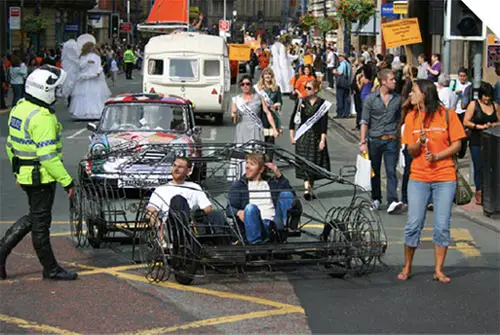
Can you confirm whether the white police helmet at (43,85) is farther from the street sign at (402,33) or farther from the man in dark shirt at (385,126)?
the street sign at (402,33)

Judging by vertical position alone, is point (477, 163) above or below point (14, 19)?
below

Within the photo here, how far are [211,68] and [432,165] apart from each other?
18.9 metres

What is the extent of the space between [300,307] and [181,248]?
47.4 inches

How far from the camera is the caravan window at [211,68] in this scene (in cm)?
2791

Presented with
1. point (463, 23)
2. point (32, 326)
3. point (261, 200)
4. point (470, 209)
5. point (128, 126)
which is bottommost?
point (470, 209)

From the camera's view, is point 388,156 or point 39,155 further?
point 388,156

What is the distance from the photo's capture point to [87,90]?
29.1 m

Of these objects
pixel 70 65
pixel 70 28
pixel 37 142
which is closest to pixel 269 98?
pixel 37 142

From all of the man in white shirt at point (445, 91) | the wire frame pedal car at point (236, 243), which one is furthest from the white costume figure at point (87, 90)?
the wire frame pedal car at point (236, 243)

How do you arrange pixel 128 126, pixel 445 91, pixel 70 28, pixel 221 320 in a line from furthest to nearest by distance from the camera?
pixel 70 28
pixel 445 91
pixel 128 126
pixel 221 320

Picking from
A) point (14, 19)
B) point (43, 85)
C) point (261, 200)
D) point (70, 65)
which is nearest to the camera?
point (43, 85)

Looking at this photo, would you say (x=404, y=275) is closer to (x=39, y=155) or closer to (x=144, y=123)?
(x=39, y=155)

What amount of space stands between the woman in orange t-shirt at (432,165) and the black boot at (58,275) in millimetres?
2926

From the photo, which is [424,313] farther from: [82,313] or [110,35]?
[110,35]
